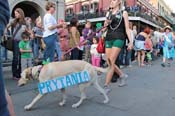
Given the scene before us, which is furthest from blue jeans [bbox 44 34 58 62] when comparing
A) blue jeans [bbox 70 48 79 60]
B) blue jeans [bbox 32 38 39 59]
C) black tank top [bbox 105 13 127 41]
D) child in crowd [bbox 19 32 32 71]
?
blue jeans [bbox 32 38 39 59]

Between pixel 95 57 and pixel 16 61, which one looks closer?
pixel 16 61

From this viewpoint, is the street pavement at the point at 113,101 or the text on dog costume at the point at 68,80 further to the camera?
the text on dog costume at the point at 68,80

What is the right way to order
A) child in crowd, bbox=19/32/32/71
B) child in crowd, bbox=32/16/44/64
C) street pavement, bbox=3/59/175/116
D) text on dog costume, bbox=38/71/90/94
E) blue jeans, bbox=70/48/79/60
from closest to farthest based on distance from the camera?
street pavement, bbox=3/59/175/116
text on dog costume, bbox=38/71/90/94
child in crowd, bbox=19/32/32/71
blue jeans, bbox=70/48/79/60
child in crowd, bbox=32/16/44/64

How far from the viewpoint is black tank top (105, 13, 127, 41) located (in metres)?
6.58

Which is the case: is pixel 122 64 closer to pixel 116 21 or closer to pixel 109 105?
pixel 116 21

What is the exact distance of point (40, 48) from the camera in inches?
447

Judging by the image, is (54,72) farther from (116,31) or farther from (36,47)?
(36,47)

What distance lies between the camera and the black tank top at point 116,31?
658 centimetres

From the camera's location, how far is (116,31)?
6.62m

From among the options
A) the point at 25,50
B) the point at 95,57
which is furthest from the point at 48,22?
the point at 95,57

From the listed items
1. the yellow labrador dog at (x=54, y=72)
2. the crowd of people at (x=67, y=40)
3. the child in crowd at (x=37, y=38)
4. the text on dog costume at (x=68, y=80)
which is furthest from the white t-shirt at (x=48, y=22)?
the child in crowd at (x=37, y=38)

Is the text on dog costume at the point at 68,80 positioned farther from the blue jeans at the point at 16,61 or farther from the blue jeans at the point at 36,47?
the blue jeans at the point at 36,47

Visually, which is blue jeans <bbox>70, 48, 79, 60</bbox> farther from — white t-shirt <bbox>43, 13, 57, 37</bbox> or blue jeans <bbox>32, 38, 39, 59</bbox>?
white t-shirt <bbox>43, 13, 57, 37</bbox>

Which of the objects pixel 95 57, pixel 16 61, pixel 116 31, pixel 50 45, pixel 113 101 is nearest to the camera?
pixel 113 101
